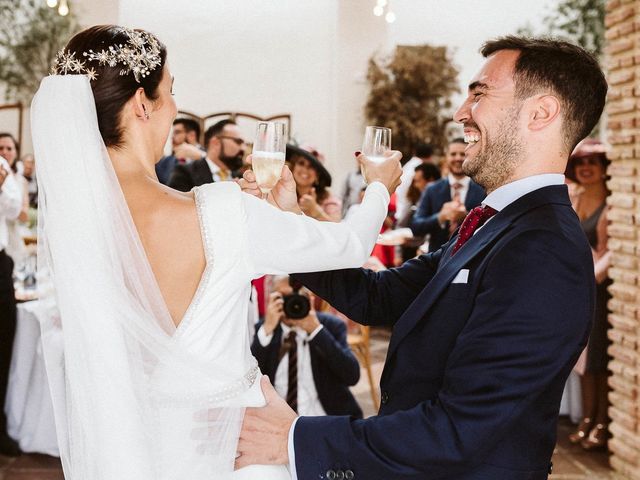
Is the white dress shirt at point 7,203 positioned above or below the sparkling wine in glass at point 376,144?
below

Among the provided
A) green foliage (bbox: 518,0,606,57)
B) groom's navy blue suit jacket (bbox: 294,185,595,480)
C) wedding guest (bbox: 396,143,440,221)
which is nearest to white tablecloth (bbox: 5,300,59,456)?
groom's navy blue suit jacket (bbox: 294,185,595,480)

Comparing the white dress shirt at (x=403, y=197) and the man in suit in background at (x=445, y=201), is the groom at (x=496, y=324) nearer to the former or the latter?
the man in suit in background at (x=445, y=201)

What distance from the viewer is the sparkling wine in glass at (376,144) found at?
177 cm

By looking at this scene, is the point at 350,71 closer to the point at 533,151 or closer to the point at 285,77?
the point at 285,77

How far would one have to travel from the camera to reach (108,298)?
1456 mm

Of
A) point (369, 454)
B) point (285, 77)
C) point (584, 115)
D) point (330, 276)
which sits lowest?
point (369, 454)

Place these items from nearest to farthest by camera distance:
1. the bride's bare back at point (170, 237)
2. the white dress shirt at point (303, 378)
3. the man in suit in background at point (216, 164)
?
the bride's bare back at point (170, 237) → the white dress shirt at point (303, 378) → the man in suit in background at point (216, 164)

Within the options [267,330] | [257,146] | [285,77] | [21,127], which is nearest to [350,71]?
[285,77]

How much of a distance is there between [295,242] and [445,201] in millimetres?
3798

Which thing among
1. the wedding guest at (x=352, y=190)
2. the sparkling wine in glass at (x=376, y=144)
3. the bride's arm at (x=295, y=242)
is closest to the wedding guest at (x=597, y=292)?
the sparkling wine in glass at (x=376, y=144)

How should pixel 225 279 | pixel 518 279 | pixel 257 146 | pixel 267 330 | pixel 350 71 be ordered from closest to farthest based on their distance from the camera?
pixel 518 279 < pixel 225 279 < pixel 257 146 < pixel 267 330 < pixel 350 71

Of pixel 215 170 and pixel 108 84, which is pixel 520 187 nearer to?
A: pixel 108 84

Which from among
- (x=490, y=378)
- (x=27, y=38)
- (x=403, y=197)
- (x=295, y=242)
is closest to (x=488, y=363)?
(x=490, y=378)

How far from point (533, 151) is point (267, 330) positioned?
201cm
